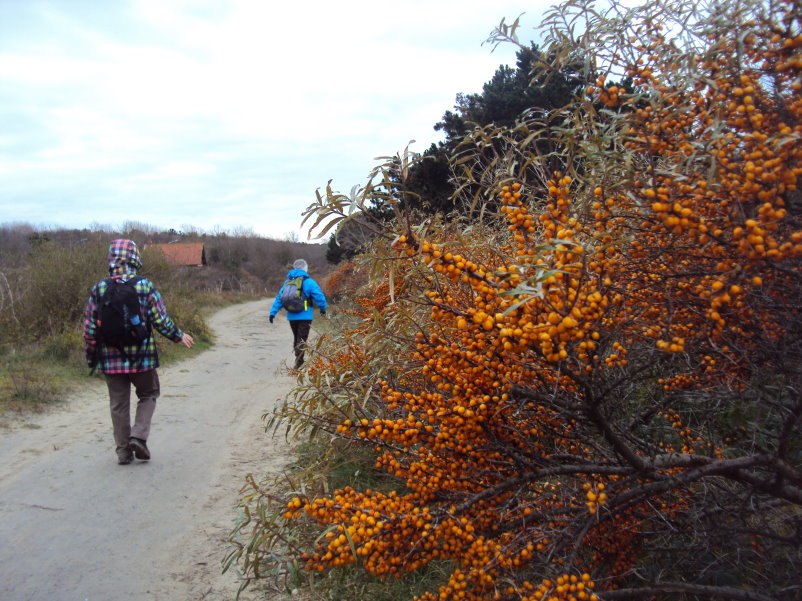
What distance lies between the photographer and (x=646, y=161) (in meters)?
2.13

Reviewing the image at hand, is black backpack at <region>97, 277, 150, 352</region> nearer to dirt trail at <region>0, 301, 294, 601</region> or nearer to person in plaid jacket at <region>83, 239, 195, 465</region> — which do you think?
person in plaid jacket at <region>83, 239, 195, 465</region>

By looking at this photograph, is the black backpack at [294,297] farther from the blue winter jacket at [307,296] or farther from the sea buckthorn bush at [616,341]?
the sea buckthorn bush at [616,341]

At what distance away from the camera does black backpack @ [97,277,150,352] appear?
16.8ft

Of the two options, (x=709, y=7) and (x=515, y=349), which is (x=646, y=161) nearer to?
(x=709, y=7)

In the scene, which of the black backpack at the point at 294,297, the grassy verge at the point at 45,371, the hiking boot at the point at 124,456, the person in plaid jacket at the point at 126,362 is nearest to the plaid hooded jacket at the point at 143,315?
the person in plaid jacket at the point at 126,362

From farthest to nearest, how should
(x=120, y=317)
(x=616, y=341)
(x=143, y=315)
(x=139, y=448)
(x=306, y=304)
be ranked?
1. (x=306, y=304)
2. (x=143, y=315)
3. (x=139, y=448)
4. (x=120, y=317)
5. (x=616, y=341)

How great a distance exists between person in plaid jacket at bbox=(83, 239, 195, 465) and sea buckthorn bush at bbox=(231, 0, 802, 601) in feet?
11.2

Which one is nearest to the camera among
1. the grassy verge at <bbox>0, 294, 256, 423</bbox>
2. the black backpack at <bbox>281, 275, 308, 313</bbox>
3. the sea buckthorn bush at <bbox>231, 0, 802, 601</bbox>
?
the sea buckthorn bush at <bbox>231, 0, 802, 601</bbox>

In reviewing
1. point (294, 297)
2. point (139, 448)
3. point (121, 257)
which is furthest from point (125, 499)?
point (294, 297)

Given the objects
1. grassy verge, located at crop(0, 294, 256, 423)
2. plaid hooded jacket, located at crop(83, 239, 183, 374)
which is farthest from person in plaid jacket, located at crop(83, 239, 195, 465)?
grassy verge, located at crop(0, 294, 256, 423)

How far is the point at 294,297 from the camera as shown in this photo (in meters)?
9.30

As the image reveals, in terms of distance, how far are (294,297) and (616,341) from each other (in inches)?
299

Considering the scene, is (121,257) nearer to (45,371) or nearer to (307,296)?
(307,296)

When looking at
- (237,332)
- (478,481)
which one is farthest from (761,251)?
(237,332)
